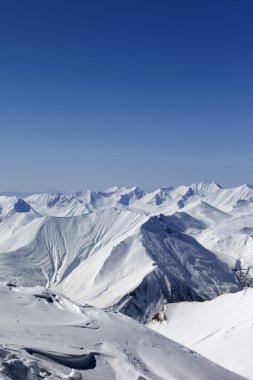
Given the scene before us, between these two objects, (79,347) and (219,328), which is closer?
(79,347)

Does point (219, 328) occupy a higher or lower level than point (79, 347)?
lower

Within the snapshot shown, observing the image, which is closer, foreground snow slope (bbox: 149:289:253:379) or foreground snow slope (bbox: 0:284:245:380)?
foreground snow slope (bbox: 0:284:245:380)

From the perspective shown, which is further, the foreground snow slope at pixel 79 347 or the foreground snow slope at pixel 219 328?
the foreground snow slope at pixel 219 328

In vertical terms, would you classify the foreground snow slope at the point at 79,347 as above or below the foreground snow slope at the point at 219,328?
above

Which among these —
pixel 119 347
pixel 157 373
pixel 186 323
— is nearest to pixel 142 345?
pixel 119 347

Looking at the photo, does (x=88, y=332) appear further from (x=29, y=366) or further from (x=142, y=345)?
(x=29, y=366)
